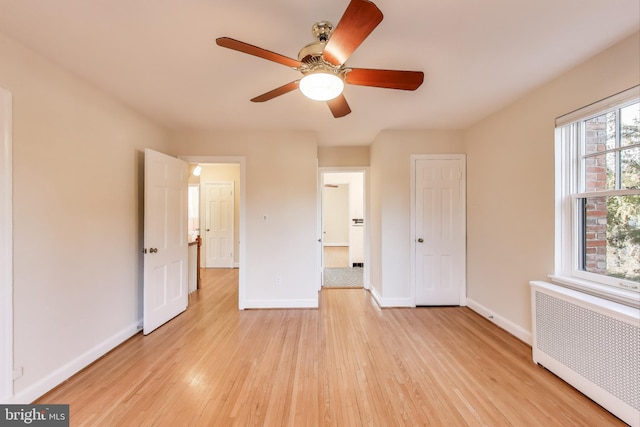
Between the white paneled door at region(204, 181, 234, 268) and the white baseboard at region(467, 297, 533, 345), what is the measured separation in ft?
16.0

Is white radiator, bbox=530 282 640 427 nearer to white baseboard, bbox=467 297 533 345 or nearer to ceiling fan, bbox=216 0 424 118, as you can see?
white baseboard, bbox=467 297 533 345

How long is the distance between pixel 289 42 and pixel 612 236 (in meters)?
2.72

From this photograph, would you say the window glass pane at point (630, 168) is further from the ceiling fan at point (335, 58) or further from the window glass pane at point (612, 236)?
the ceiling fan at point (335, 58)

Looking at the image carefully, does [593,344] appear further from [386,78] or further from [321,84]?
[321,84]

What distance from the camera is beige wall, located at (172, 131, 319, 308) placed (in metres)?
3.54

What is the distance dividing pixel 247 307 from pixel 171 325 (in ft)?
2.94

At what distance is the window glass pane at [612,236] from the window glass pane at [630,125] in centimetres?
40

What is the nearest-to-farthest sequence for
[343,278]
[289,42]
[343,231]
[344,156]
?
1. [289,42]
2. [344,156]
3. [343,278]
4. [343,231]

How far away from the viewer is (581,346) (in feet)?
5.99

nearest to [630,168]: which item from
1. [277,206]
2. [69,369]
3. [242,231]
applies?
[277,206]

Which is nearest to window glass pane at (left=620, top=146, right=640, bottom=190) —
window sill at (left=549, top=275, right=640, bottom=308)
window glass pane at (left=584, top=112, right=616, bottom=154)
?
window glass pane at (left=584, top=112, right=616, bottom=154)

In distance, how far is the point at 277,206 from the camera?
356cm

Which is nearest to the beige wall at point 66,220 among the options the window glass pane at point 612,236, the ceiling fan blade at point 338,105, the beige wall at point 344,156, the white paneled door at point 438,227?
the ceiling fan blade at point 338,105

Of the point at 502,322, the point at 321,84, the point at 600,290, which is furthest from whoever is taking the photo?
the point at 502,322
